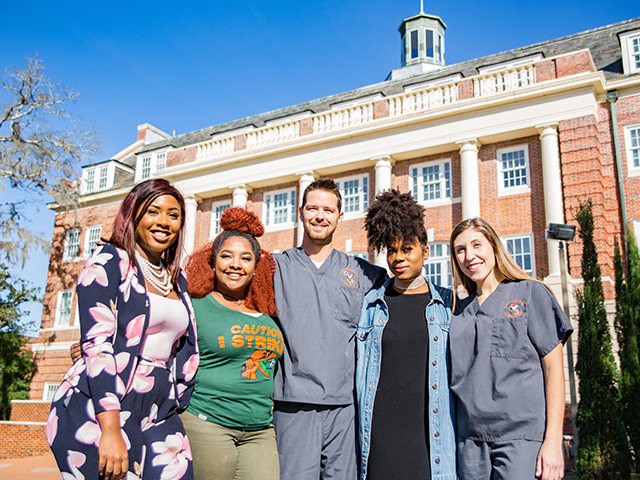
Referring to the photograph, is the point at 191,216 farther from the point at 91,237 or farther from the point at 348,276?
the point at 348,276

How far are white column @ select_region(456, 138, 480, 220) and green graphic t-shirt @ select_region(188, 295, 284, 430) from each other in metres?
14.9

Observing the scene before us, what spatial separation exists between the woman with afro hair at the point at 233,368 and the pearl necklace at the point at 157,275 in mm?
383

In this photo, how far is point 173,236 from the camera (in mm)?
3248

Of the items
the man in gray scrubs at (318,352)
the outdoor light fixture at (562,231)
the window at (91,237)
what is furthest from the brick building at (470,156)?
the man in gray scrubs at (318,352)

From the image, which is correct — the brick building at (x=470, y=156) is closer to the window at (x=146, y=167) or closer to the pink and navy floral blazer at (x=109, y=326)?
the window at (x=146, y=167)

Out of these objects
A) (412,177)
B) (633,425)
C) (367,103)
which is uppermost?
(367,103)

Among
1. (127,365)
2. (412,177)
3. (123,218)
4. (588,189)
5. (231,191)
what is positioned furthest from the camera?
(231,191)

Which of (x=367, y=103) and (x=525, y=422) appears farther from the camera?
(x=367, y=103)

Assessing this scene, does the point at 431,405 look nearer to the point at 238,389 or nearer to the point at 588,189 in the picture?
the point at 238,389

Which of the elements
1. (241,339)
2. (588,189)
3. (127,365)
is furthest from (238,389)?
(588,189)

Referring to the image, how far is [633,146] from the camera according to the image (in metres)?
16.8

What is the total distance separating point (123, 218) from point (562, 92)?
1690cm

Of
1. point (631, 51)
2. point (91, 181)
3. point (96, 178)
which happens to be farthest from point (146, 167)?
point (631, 51)

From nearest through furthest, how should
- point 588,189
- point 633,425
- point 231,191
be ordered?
1. point 633,425
2. point 588,189
3. point 231,191
